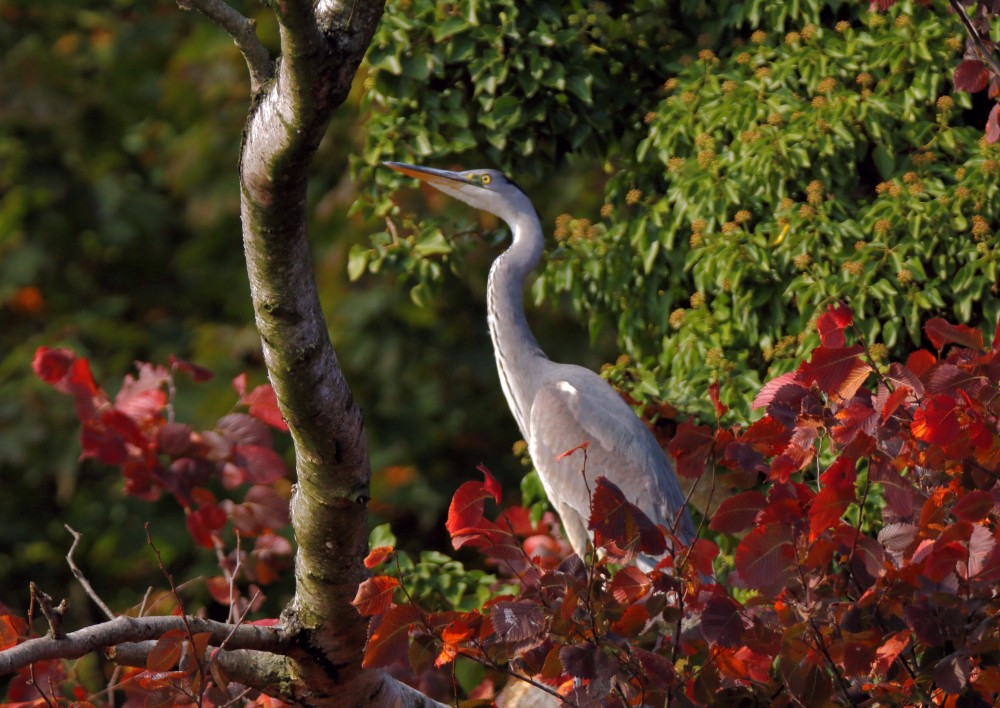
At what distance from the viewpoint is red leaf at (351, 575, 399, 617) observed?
5.77ft

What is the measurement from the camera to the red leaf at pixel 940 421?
1854 mm

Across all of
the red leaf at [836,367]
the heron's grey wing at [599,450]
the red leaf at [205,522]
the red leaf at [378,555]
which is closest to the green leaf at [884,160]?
the heron's grey wing at [599,450]

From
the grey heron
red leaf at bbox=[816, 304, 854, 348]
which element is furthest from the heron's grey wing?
red leaf at bbox=[816, 304, 854, 348]

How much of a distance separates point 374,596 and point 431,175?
2453 mm

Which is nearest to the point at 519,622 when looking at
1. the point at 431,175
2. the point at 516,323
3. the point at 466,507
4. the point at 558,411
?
the point at 466,507

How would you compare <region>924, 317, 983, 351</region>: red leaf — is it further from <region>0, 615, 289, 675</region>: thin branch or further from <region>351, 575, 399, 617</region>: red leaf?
<region>0, 615, 289, 675</region>: thin branch

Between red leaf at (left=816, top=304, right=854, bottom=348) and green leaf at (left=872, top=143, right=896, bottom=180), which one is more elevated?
red leaf at (left=816, top=304, right=854, bottom=348)

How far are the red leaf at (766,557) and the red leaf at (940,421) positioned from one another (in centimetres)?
33

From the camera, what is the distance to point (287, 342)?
1.65m

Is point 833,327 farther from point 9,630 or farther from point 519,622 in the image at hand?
point 9,630

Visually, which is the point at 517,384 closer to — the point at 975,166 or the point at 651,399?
the point at 651,399

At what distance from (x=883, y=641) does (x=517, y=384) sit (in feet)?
7.54

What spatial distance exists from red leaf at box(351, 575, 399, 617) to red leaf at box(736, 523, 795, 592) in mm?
470

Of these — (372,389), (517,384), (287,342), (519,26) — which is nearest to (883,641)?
(287,342)
